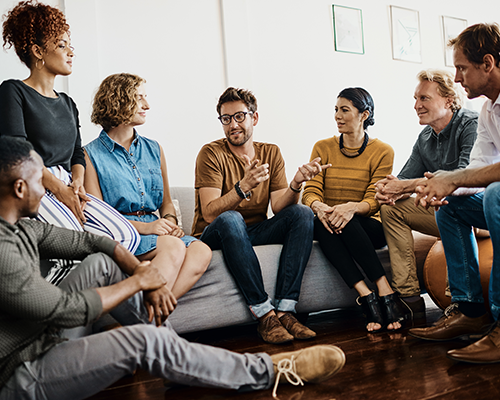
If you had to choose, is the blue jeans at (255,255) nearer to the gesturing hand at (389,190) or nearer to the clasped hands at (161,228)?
the clasped hands at (161,228)

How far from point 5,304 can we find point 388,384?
42.6 inches

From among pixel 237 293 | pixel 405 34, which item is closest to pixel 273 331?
pixel 237 293

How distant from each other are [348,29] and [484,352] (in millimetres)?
3494

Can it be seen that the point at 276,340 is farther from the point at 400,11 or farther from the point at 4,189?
the point at 400,11

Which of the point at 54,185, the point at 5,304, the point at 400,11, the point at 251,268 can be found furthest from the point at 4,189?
the point at 400,11

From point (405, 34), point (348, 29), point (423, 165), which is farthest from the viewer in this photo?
point (405, 34)

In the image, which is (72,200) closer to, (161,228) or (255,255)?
(161,228)

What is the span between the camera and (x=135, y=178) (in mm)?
2215

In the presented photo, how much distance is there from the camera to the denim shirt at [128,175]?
2.14 meters

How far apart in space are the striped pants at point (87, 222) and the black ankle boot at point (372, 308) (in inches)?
41.5

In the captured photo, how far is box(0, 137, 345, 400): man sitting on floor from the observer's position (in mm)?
1113

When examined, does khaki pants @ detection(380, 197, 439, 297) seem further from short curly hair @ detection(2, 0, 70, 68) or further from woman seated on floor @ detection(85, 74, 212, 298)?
short curly hair @ detection(2, 0, 70, 68)

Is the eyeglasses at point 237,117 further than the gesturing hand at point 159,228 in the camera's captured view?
Yes

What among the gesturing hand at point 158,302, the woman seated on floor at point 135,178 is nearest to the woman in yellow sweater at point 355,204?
the woman seated on floor at point 135,178
